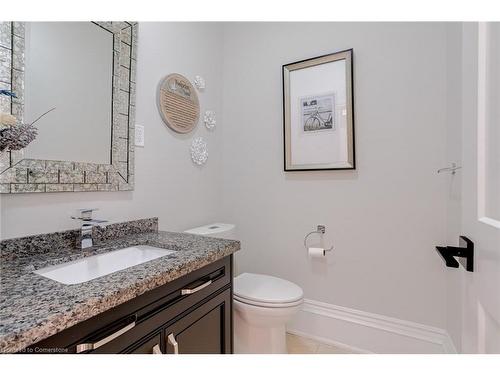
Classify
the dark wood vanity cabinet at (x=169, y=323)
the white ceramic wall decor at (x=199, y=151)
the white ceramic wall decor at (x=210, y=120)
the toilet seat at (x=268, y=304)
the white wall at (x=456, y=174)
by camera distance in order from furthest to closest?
the white ceramic wall decor at (x=210, y=120), the white ceramic wall decor at (x=199, y=151), the toilet seat at (x=268, y=304), the white wall at (x=456, y=174), the dark wood vanity cabinet at (x=169, y=323)

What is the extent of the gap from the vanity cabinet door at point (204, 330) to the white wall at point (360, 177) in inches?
34.4

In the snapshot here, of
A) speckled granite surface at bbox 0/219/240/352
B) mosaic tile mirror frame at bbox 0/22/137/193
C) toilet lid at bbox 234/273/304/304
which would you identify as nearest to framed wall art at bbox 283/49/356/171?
toilet lid at bbox 234/273/304/304

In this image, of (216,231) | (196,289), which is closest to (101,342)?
(196,289)

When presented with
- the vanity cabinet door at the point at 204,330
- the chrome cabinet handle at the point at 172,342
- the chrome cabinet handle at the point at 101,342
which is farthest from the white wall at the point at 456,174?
the chrome cabinet handle at the point at 101,342

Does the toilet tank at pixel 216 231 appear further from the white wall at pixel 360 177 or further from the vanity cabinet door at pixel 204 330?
the vanity cabinet door at pixel 204 330

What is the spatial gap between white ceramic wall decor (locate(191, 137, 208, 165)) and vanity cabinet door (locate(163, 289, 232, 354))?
103 cm

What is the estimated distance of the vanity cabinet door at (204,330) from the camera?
0.86 meters

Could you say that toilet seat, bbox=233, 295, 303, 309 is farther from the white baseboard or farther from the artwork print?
the artwork print

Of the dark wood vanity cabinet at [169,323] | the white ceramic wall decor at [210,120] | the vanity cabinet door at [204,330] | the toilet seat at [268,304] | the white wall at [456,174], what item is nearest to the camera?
the dark wood vanity cabinet at [169,323]

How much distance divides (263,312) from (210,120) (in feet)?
4.70

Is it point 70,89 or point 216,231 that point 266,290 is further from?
point 70,89

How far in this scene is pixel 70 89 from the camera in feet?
3.75

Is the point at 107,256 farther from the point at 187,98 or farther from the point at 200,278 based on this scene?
the point at 187,98
